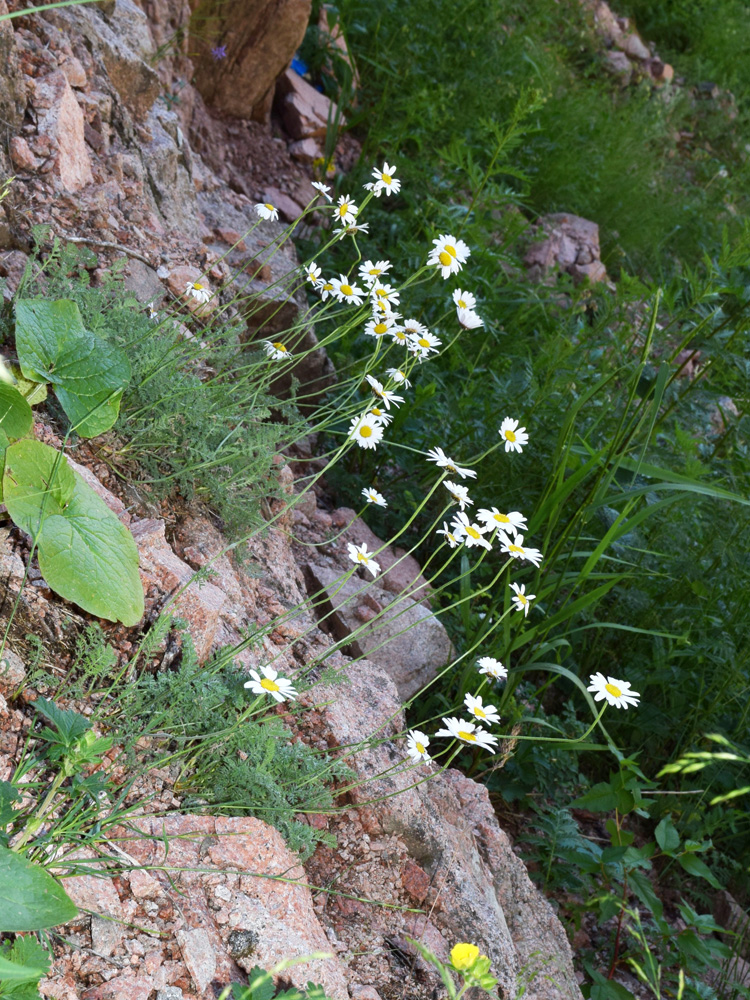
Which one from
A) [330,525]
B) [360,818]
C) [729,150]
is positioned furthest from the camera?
[729,150]

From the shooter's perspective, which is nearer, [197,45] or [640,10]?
[197,45]

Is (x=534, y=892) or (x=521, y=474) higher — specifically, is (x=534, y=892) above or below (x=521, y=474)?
below

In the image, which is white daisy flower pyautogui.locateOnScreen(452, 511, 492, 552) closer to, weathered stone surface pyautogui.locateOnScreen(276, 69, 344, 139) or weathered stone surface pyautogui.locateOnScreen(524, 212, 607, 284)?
weathered stone surface pyautogui.locateOnScreen(524, 212, 607, 284)

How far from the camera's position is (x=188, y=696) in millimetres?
1571

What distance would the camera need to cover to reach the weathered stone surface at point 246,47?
4.21 m

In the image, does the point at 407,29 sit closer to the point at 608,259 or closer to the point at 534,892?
the point at 608,259

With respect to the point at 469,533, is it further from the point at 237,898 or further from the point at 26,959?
the point at 26,959

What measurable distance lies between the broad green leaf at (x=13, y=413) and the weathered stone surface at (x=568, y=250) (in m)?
3.84

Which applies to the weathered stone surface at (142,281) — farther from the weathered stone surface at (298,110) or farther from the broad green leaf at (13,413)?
the weathered stone surface at (298,110)

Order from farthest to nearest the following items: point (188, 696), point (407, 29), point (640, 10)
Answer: point (640, 10) → point (407, 29) → point (188, 696)

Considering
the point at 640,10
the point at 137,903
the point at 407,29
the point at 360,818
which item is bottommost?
the point at 360,818

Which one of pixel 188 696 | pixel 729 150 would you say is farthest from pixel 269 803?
pixel 729 150

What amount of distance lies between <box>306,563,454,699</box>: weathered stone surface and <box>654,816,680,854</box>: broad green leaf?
0.77 meters

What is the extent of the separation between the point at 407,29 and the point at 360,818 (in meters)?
4.51
